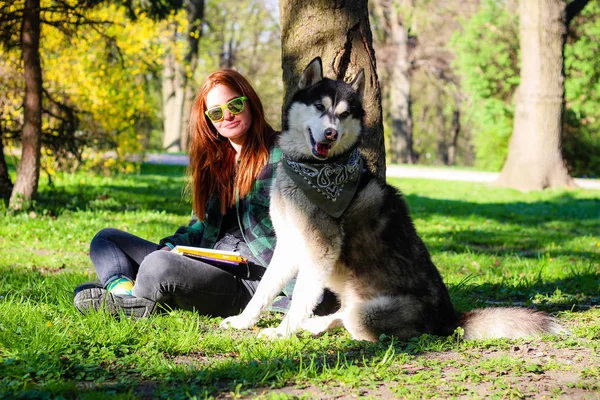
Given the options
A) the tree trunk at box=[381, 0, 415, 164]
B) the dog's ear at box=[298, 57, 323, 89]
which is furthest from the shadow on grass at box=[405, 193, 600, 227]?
the tree trunk at box=[381, 0, 415, 164]

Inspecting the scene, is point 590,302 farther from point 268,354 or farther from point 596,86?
point 596,86

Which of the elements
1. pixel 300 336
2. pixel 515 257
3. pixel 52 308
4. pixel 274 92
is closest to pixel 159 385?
pixel 300 336

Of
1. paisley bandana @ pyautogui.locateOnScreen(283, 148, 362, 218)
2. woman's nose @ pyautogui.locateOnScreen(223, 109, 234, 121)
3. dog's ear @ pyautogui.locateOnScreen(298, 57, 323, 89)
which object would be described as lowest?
paisley bandana @ pyautogui.locateOnScreen(283, 148, 362, 218)

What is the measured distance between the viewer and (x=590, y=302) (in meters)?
5.24

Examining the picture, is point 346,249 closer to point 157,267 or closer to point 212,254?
point 212,254

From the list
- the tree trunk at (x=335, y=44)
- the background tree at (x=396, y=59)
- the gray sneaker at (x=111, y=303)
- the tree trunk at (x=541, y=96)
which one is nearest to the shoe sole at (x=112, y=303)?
the gray sneaker at (x=111, y=303)

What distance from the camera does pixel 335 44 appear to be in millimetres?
5152

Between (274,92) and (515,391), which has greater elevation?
(274,92)

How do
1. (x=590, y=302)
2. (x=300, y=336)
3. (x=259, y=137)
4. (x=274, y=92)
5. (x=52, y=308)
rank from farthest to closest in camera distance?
(x=274, y=92) → (x=590, y=302) → (x=259, y=137) → (x=52, y=308) → (x=300, y=336)

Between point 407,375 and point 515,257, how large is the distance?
4409 mm

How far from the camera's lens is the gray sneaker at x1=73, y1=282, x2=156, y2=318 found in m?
4.10

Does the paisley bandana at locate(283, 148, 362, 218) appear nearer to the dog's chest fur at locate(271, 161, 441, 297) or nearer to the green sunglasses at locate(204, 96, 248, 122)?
the dog's chest fur at locate(271, 161, 441, 297)

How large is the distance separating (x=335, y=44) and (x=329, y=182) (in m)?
1.70

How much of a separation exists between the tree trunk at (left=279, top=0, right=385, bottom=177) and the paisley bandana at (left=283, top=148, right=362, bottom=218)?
1.21m
